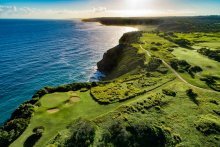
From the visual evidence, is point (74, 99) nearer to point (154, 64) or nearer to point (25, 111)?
point (25, 111)

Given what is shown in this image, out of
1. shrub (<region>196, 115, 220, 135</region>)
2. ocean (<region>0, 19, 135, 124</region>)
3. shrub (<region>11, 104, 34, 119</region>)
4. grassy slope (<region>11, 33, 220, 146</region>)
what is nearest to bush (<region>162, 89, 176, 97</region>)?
grassy slope (<region>11, 33, 220, 146</region>)

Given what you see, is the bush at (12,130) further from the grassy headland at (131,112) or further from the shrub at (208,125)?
the shrub at (208,125)

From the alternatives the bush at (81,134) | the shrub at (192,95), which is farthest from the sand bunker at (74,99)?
the shrub at (192,95)

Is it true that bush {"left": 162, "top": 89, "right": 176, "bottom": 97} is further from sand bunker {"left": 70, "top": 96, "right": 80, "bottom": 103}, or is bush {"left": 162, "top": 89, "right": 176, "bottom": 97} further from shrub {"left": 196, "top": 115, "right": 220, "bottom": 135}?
sand bunker {"left": 70, "top": 96, "right": 80, "bottom": 103}

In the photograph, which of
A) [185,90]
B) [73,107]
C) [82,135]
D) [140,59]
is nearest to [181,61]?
[140,59]

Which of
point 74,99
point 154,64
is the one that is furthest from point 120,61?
point 74,99
